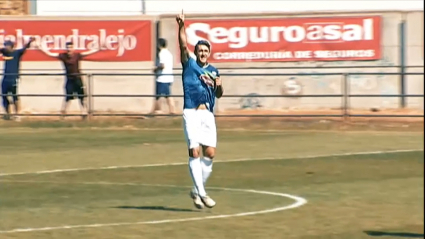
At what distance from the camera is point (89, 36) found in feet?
102

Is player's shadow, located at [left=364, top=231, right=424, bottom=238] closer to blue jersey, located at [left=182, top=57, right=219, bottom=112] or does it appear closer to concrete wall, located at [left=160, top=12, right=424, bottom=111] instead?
blue jersey, located at [left=182, top=57, right=219, bottom=112]

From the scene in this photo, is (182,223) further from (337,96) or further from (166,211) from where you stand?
(337,96)

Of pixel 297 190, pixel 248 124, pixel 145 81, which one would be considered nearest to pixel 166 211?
pixel 297 190

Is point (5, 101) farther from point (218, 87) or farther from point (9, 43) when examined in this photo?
point (218, 87)

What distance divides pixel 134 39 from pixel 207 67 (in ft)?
61.6

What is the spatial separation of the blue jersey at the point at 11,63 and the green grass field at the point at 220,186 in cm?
392

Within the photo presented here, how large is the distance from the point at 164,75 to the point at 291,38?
4.77m

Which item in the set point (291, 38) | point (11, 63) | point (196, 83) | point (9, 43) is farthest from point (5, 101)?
point (196, 83)

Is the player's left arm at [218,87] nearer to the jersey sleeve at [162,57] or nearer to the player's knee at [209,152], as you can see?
the player's knee at [209,152]

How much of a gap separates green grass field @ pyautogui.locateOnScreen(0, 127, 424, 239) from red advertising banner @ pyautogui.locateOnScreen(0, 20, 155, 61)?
6.48 m

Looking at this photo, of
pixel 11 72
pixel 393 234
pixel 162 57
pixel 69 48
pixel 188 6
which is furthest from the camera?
pixel 188 6

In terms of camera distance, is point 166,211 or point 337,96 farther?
point 337,96

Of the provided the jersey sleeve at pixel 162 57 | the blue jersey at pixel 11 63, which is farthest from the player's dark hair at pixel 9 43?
the jersey sleeve at pixel 162 57

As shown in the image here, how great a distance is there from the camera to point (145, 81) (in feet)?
96.7
